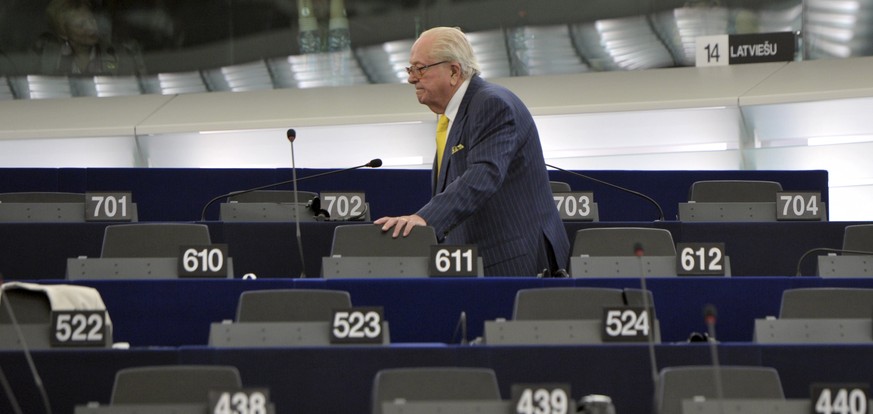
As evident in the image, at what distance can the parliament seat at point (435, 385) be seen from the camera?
3568 millimetres

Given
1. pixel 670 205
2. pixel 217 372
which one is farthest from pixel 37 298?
pixel 670 205

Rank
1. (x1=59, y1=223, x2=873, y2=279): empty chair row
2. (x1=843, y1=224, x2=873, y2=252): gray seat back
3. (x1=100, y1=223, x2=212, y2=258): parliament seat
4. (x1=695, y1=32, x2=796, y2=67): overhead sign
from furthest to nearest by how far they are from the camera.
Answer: (x1=695, y1=32, x2=796, y2=67): overhead sign < (x1=843, y1=224, x2=873, y2=252): gray seat back < (x1=100, y1=223, x2=212, y2=258): parliament seat < (x1=59, y1=223, x2=873, y2=279): empty chair row

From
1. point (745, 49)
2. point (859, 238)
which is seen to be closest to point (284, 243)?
point (859, 238)

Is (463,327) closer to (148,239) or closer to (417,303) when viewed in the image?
(417,303)

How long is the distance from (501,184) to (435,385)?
4.90ft

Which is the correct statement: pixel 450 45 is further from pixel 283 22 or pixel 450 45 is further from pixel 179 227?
pixel 283 22

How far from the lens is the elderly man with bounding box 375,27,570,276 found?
507cm

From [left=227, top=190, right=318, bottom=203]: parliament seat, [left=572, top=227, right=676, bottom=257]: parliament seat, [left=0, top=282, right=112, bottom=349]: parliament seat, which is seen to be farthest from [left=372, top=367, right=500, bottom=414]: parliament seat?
[left=227, top=190, right=318, bottom=203]: parliament seat

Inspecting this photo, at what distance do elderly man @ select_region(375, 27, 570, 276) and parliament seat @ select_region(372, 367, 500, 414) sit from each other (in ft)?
4.79

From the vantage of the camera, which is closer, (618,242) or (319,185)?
(618,242)

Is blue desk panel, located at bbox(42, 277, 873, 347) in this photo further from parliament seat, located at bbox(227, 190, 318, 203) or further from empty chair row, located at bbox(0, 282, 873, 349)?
parliament seat, located at bbox(227, 190, 318, 203)

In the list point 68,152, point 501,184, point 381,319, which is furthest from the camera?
point 68,152

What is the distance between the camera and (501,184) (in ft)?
16.3

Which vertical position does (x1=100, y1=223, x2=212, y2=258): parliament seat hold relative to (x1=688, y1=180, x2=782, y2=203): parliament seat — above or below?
above
